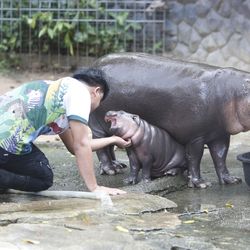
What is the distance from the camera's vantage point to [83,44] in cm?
1266

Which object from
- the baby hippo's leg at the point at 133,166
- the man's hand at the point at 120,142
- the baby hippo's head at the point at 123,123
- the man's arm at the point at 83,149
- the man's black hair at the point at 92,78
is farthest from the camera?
the baby hippo's leg at the point at 133,166

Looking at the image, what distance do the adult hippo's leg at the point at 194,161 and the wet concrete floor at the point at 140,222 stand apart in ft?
0.25

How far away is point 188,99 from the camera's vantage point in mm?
6008

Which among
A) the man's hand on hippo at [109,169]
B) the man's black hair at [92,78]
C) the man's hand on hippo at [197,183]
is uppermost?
the man's black hair at [92,78]

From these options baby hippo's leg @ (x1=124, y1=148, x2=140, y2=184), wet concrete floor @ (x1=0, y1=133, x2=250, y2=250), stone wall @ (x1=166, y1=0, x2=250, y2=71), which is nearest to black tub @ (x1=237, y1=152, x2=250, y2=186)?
wet concrete floor @ (x1=0, y1=133, x2=250, y2=250)

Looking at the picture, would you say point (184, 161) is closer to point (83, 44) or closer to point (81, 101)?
point (81, 101)

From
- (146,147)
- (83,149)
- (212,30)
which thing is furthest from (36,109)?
(212,30)

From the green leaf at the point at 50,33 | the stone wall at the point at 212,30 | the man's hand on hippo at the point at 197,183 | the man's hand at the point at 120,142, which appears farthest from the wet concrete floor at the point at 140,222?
the green leaf at the point at 50,33

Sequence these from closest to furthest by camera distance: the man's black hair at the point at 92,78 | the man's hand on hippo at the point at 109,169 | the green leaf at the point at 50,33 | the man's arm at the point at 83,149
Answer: the man's arm at the point at 83,149, the man's black hair at the point at 92,78, the man's hand on hippo at the point at 109,169, the green leaf at the point at 50,33

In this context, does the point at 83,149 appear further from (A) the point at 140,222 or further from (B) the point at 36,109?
(A) the point at 140,222

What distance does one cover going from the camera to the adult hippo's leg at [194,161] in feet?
20.0

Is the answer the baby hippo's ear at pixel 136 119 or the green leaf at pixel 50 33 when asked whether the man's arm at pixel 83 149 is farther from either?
the green leaf at pixel 50 33

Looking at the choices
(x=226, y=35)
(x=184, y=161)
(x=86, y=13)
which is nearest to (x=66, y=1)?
(x=86, y=13)

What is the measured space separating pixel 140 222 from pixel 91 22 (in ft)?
27.0
